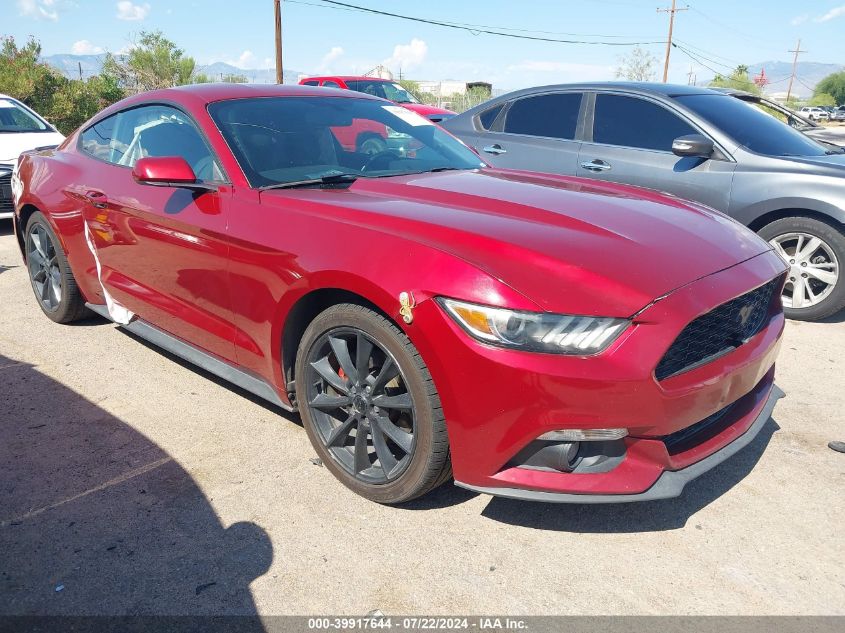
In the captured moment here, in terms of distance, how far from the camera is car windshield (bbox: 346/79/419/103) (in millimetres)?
16078

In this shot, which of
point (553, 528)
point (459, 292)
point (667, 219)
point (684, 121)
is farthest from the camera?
point (684, 121)

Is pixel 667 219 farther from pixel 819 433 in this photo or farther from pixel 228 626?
pixel 228 626

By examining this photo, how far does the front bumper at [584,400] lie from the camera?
219cm

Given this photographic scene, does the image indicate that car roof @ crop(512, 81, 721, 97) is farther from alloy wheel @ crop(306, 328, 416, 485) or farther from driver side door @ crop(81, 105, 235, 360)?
alloy wheel @ crop(306, 328, 416, 485)

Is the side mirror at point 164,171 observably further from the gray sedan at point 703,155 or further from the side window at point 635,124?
the side window at point 635,124

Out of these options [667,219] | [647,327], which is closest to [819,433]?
[667,219]

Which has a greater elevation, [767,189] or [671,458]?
[767,189]

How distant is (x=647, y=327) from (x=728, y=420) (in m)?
0.74

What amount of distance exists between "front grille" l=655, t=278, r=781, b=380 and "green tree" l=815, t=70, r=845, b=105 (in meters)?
117

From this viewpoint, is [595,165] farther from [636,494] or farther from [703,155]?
[636,494]

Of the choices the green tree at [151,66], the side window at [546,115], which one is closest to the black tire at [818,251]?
the side window at [546,115]

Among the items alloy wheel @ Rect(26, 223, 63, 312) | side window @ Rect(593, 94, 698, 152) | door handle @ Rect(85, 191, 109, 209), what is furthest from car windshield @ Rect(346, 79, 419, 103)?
door handle @ Rect(85, 191, 109, 209)

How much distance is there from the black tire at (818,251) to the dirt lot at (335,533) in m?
1.72

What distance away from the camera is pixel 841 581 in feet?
7.66
